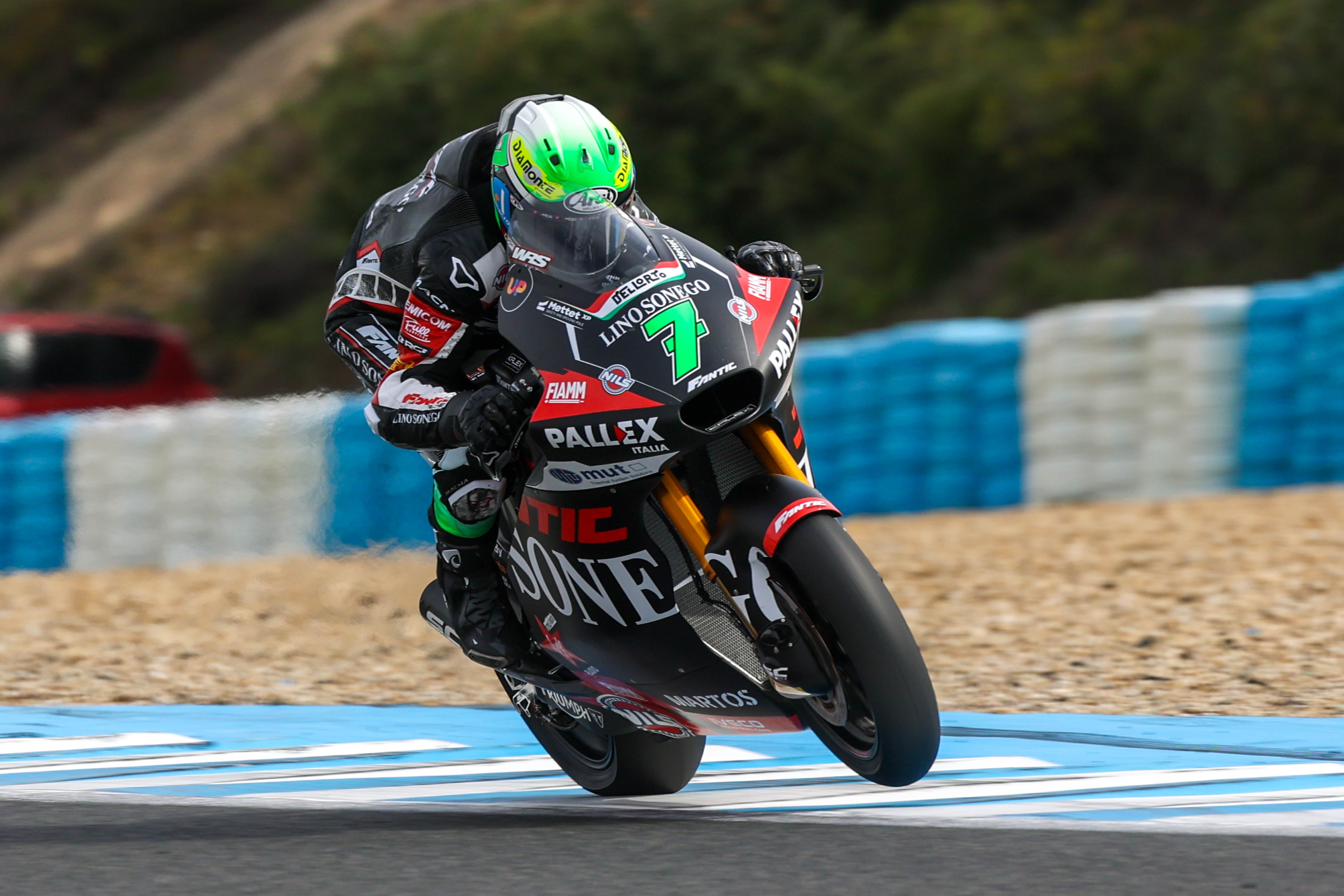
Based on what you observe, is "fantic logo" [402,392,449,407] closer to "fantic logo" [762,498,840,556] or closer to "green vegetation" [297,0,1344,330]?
"fantic logo" [762,498,840,556]

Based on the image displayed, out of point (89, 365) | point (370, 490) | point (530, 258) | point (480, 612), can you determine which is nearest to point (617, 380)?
point (530, 258)

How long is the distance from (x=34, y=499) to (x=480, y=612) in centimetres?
872

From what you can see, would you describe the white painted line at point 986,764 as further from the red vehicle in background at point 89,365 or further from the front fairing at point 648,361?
the red vehicle in background at point 89,365

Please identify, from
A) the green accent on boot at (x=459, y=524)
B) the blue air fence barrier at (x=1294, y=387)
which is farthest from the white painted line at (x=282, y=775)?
the blue air fence barrier at (x=1294, y=387)

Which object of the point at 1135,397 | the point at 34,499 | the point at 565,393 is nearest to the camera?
the point at 565,393

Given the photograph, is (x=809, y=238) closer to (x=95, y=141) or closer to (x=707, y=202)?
(x=707, y=202)

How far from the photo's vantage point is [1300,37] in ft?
54.2

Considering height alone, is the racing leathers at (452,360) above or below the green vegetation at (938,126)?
below

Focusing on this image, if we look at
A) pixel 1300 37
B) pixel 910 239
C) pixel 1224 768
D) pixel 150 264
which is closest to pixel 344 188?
pixel 150 264

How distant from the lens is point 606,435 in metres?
3.93

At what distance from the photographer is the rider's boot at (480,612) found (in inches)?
180

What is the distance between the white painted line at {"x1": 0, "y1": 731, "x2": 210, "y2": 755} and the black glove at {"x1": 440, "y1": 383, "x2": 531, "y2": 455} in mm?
2035

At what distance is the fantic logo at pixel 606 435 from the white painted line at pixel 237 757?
1724 mm

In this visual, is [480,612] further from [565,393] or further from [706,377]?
[706,377]
